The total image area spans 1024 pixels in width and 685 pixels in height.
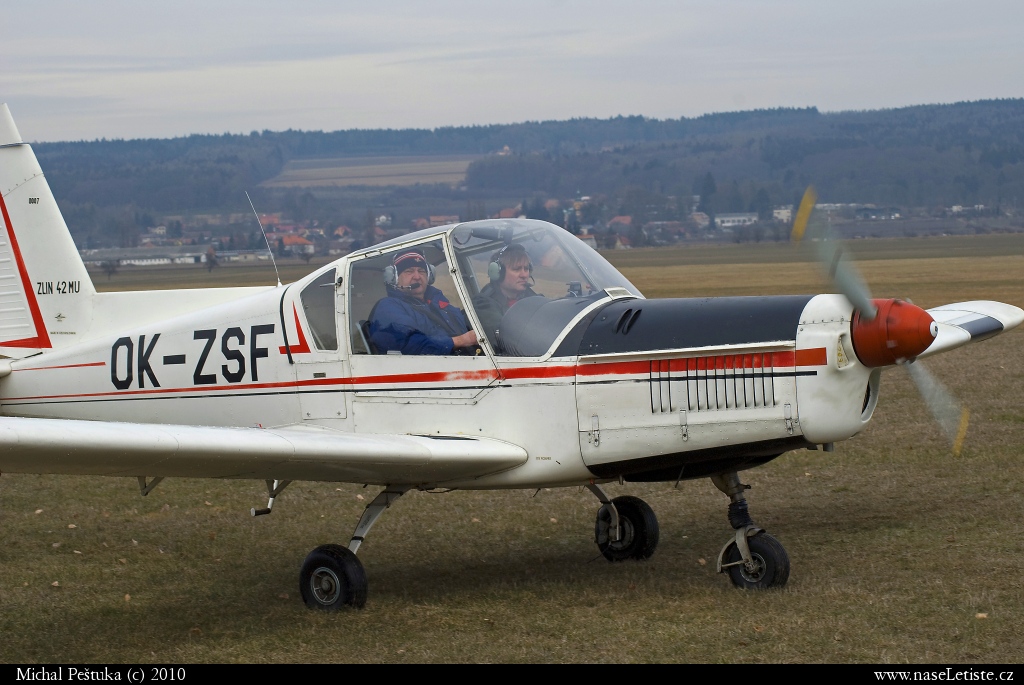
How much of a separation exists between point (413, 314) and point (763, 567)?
8.04 ft

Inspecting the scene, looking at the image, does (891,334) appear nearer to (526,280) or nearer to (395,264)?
(526,280)

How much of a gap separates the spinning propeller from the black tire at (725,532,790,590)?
4.01 ft

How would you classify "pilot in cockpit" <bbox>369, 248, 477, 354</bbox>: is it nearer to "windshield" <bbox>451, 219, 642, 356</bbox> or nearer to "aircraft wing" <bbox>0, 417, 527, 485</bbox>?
"windshield" <bbox>451, 219, 642, 356</bbox>

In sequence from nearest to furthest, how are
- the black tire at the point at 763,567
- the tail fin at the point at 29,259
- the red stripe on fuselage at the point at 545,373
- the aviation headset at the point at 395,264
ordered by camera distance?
the red stripe on fuselage at the point at 545,373
the black tire at the point at 763,567
the aviation headset at the point at 395,264
the tail fin at the point at 29,259

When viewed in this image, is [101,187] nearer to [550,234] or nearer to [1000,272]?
[1000,272]

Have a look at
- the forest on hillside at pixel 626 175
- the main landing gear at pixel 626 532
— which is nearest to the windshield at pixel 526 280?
the main landing gear at pixel 626 532

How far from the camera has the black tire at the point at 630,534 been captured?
750 cm

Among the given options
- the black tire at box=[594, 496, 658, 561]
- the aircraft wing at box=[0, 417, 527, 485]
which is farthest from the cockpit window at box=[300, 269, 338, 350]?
the black tire at box=[594, 496, 658, 561]

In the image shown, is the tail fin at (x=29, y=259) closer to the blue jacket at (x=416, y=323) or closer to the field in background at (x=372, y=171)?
the blue jacket at (x=416, y=323)

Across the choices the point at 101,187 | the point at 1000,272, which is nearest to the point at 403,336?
the point at 1000,272

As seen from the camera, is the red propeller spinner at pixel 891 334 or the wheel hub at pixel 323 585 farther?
the wheel hub at pixel 323 585

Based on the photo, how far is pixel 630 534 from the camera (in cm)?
752

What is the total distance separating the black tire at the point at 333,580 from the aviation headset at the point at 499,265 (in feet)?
5.81

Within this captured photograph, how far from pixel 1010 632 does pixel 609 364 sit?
234cm
